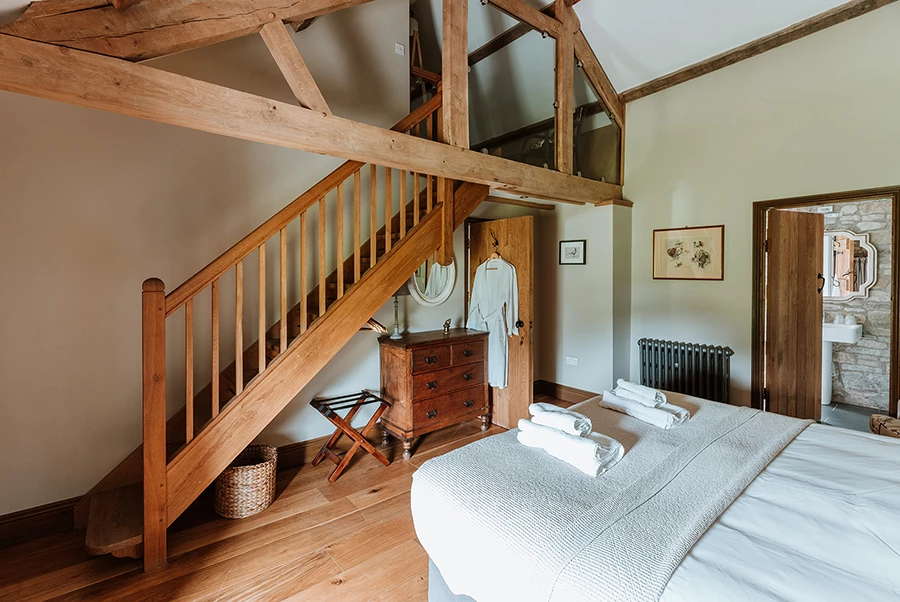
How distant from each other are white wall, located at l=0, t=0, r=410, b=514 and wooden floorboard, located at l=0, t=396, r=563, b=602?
479 mm

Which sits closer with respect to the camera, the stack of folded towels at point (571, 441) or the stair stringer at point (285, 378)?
the stack of folded towels at point (571, 441)

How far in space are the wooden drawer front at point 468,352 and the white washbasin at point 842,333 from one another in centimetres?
307

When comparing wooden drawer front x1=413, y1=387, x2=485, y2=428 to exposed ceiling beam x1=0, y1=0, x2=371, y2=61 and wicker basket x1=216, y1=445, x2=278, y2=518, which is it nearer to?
wicker basket x1=216, y1=445, x2=278, y2=518

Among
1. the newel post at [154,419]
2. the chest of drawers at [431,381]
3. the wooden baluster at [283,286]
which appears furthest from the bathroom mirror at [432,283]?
the newel post at [154,419]

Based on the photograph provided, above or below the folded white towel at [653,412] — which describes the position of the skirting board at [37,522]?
below

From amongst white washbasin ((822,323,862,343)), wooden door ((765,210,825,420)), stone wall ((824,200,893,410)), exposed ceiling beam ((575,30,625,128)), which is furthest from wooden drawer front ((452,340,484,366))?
stone wall ((824,200,893,410))

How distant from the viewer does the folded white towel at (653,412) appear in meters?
1.99

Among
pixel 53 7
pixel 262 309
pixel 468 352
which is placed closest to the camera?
pixel 53 7

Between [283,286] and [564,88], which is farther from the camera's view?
[564,88]

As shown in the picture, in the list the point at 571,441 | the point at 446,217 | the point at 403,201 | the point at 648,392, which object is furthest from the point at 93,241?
the point at 648,392

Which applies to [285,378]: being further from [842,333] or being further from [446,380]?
[842,333]

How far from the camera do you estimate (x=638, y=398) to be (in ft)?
7.25

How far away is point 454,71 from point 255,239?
65.5 inches

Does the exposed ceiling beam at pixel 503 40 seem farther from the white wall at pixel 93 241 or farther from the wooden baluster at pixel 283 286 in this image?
the wooden baluster at pixel 283 286
